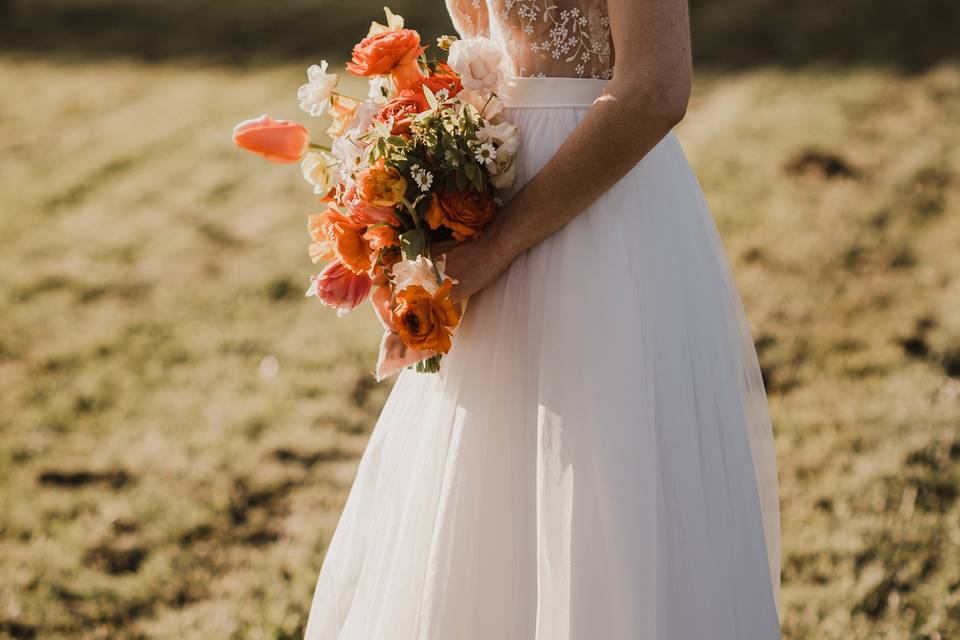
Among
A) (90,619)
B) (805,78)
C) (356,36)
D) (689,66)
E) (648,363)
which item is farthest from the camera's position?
(356,36)

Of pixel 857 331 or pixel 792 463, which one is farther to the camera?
pixel 857 331

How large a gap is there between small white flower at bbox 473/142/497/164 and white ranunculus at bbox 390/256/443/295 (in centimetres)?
22

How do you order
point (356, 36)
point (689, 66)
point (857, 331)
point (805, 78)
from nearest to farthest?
1. point (689, 66)
2. point (857, 331)
3. point (805, 78)
4. point (356, 36)

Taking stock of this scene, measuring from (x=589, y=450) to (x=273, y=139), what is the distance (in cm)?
91

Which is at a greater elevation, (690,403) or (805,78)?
(805,78)

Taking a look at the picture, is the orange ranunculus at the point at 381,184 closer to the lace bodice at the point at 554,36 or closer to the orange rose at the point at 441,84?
the orange rose at the point at 441,84

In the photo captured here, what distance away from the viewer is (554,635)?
1.69 metres

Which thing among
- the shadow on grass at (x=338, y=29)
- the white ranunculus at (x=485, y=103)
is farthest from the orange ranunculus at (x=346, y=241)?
the shadow on grass at (x=338, y=29)

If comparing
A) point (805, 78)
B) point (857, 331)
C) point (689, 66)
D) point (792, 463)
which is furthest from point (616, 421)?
point (805, 78)

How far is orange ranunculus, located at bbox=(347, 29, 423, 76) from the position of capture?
1.83 metres

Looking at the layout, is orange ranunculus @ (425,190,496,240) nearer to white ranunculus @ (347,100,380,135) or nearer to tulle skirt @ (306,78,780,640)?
tulle skirt @ (306,78,780,640)

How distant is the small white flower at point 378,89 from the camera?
6.34 ft

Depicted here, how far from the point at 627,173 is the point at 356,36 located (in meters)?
9.03

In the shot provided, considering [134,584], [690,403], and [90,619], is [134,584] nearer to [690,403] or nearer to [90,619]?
[90,619]
